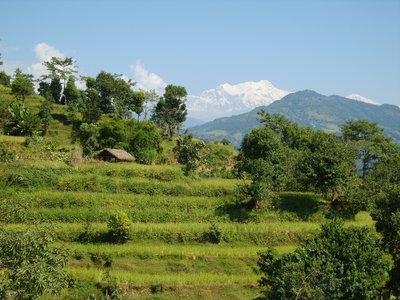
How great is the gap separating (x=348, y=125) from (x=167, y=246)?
4563 cm

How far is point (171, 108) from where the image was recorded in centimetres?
6631

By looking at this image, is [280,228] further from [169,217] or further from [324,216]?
[169,217]

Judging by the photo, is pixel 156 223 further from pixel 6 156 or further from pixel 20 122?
pixel 20 122

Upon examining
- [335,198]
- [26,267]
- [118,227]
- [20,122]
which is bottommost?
[118,227]

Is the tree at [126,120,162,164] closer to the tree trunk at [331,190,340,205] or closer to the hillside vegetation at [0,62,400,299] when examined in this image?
the hillside vegetation at [0,62,400,299]

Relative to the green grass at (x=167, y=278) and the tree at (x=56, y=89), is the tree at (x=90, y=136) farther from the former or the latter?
the green grass at (x=167, y=278)

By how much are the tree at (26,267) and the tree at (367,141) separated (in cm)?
4164

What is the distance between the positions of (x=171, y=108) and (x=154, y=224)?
39.9 metres

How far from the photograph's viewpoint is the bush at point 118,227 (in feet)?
84.4

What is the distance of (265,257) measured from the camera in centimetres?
1969

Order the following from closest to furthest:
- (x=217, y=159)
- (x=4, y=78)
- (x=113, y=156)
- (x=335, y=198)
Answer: (x=335, y=198)
(x=113, y=156)
(x=217, y=159)
(x=4, y=78)

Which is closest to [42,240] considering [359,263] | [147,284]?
[147,284]

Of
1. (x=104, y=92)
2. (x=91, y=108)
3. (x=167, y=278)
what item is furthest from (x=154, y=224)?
(x=104, y=92)

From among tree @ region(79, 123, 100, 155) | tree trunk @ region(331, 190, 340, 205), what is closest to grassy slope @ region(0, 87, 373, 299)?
tree trunk @ region(331, 190, 340, 205)
